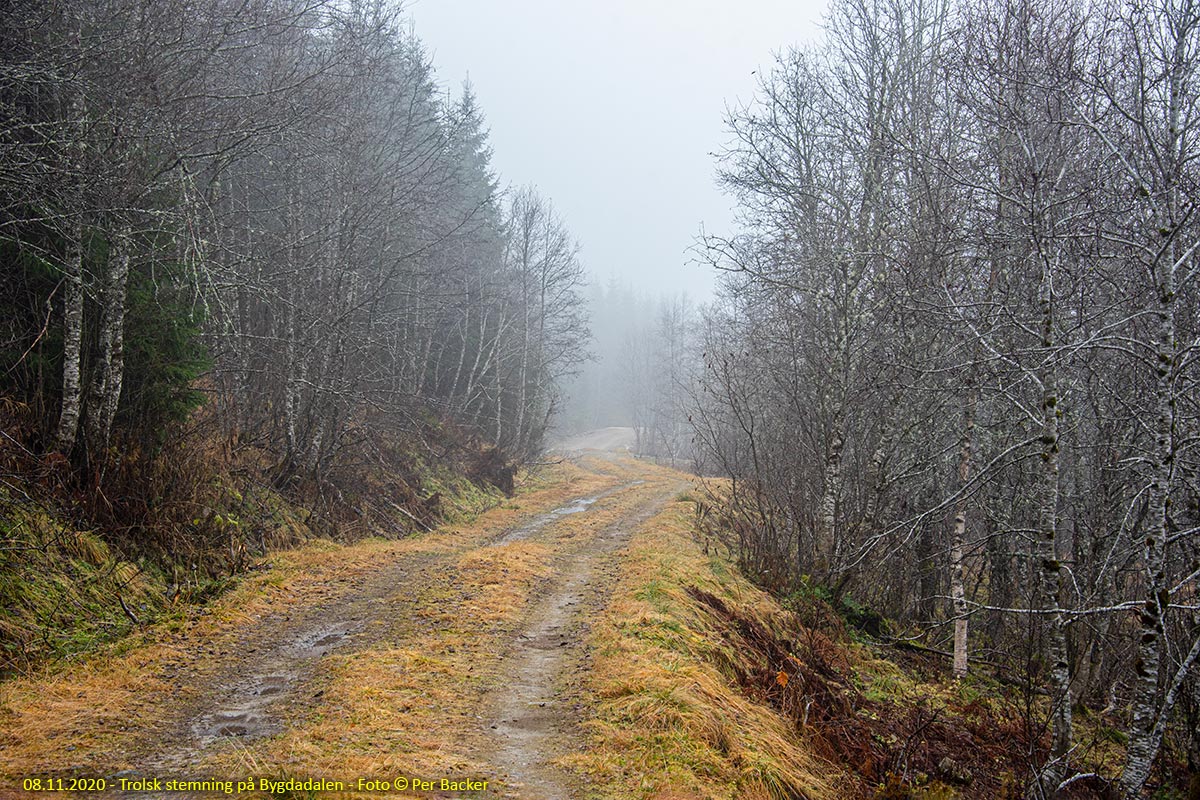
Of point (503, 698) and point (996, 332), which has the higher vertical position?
point (996, 332)

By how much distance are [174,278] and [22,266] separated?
1.50 metres

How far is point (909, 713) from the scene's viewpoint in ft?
27.2

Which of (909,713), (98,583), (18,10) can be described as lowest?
(909,713)

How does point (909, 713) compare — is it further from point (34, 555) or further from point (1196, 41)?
point (34, 555)

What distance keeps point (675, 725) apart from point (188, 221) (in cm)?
676

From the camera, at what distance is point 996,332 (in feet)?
30.6

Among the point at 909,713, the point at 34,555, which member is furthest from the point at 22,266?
the point at 909,713

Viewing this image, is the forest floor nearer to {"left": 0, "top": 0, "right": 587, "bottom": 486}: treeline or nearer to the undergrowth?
the undergrowth

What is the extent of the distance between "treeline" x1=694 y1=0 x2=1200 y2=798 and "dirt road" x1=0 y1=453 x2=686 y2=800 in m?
3.56

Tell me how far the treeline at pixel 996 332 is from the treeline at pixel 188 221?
279 inches

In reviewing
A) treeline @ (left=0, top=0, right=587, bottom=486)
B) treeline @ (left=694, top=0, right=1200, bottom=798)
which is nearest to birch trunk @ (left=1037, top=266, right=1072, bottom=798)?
treeline @ (left=694, top=0, right=1200, bottom=798)

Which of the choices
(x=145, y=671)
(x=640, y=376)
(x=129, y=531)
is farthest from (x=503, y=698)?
(x=640, y=376)

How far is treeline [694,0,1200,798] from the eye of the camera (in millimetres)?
6062

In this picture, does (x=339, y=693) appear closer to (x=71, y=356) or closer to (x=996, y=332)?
(x=71, y=356)
